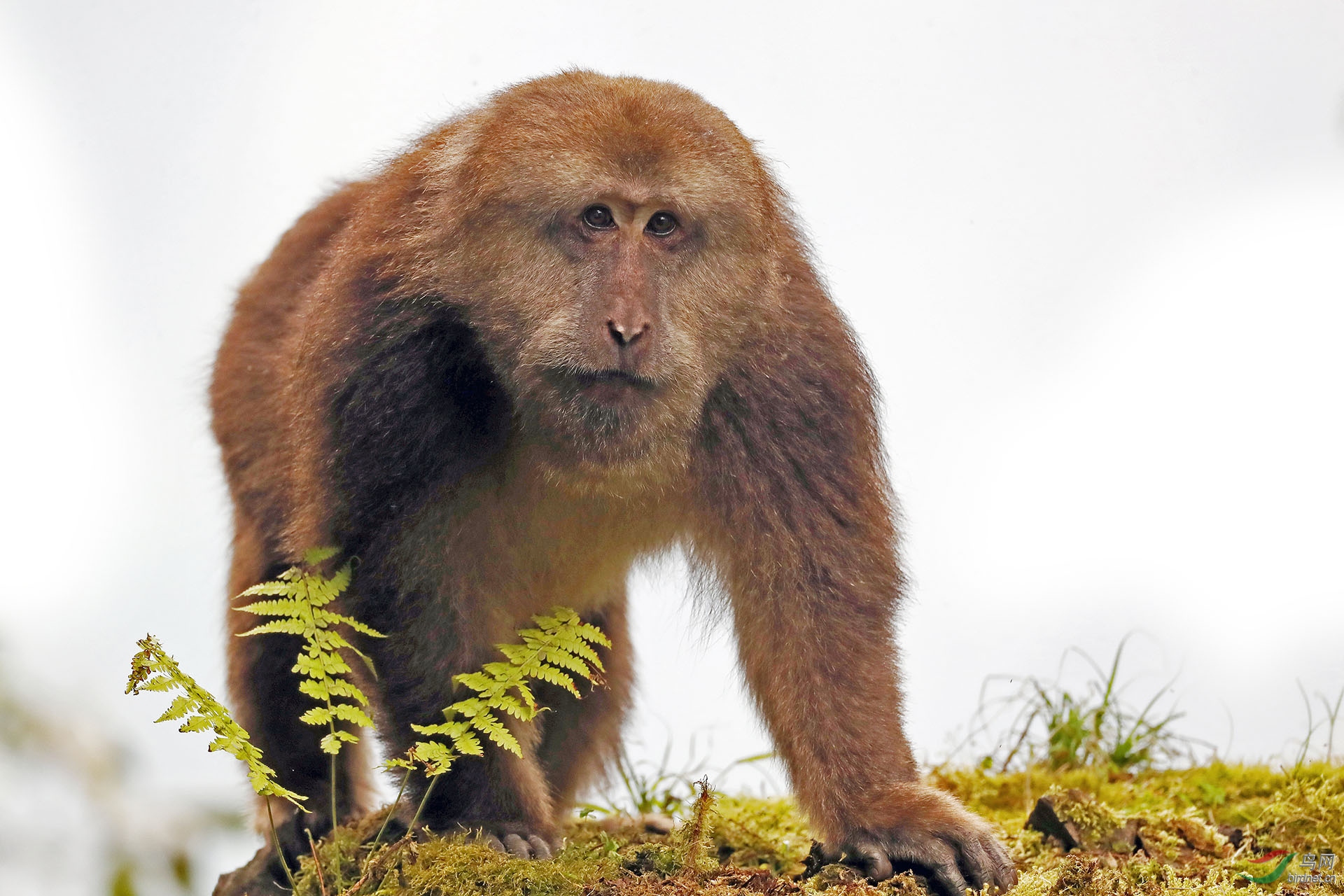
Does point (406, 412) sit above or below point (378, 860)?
above

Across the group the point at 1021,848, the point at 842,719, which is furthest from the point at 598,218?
the point at 1021,848

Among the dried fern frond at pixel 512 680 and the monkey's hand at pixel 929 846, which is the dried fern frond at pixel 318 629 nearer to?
the dried fern frond at pixel 512 680

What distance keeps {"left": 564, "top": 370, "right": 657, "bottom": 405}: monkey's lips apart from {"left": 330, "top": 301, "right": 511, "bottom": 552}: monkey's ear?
18.0 inches

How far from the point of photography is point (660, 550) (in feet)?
17.2

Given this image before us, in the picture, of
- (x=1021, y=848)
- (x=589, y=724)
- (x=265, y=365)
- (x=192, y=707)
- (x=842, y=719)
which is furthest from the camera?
(x=589, y=724)

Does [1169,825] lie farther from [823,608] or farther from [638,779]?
[638,779]

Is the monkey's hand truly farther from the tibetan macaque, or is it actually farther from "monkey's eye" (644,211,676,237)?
"monkey's eye" (644,211,676,237)

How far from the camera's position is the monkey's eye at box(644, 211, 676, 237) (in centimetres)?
440

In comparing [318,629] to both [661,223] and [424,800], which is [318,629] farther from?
[661,223]

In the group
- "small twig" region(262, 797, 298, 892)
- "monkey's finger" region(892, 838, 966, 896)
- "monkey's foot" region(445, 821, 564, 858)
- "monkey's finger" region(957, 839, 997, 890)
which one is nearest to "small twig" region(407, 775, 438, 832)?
"monkey's foot" region(445, 821, 564, 858)

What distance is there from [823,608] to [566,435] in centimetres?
103

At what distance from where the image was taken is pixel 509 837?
470cm

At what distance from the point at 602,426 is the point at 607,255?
0.52 metres

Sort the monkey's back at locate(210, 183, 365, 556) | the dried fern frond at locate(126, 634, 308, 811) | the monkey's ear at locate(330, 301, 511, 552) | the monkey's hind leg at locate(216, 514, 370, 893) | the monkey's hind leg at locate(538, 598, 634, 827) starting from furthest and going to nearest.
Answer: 1. the monkey's hind leg at locate(538, 598, 634, 827)
2. the monkey's hind leg at locate(216, 514, 370, 893)
3. the monkey's back at locate(210, 183, 365, 556)
4. the monkey's ear at locate(330, 301, 511, 552)
5. the dried fern frond at locate(126, 634, 308, 811)
